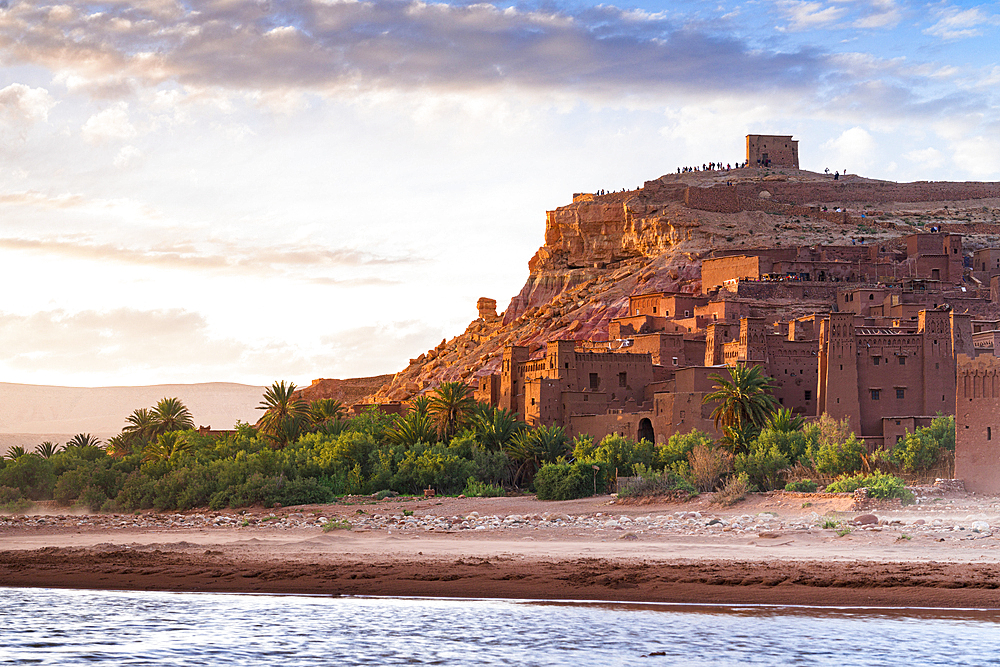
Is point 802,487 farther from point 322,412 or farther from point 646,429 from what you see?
point 322,412

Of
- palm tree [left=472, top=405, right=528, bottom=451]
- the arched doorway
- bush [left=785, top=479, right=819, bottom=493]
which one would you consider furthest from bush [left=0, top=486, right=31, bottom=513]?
bush [left=785, top=479, right=819, bottom=493]

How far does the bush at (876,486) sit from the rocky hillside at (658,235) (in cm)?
4490

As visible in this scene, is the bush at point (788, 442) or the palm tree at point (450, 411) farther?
the palm tree at point (450, 411)

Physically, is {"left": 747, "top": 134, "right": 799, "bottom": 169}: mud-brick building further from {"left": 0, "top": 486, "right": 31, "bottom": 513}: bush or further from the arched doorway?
{"left": 0, "top": 486, "right": 31, "bottom": 513}: bush

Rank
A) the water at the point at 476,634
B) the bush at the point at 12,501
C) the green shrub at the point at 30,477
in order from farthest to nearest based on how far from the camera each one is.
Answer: the green shrub at the point at 30,477 → the bush at the point at 12,501 → the water at the point at 476,634

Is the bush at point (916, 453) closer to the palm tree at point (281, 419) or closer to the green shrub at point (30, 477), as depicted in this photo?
the palm tree at point (281, 419)

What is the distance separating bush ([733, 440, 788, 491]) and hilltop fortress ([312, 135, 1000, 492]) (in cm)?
656

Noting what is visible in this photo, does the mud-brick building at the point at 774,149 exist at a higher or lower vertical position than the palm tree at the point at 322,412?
higher

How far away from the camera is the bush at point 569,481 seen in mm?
44344

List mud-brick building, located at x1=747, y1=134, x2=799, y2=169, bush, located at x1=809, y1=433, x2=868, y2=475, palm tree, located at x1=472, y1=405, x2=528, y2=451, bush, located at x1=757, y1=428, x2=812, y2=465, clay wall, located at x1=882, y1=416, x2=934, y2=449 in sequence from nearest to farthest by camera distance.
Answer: bush, located at x1=809, y1=433, x2=868, y2=475 → bush, located at x1=757, y1=428, x2=812, y2=465 → clay wall, located at x1=882, y1=416, x2=934, y2=449 → palm tree, located at x1=472, y1=405, x2=528, y2=451 → mud-brick building, located at x1=747, y1=134, x2=799, y2=169

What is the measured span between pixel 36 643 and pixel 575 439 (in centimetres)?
3863

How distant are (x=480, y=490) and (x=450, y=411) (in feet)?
31.4

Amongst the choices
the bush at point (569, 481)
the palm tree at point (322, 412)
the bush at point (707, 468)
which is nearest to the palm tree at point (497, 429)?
the bush at point (569, 481)

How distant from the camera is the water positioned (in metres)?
17.4
